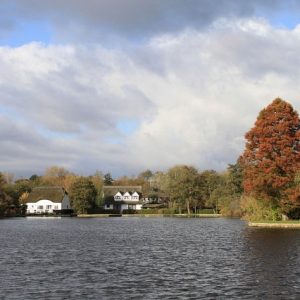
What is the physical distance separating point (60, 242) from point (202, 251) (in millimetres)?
14671

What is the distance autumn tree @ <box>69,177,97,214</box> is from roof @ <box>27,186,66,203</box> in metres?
9.26

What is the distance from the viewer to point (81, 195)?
13588 centimetres

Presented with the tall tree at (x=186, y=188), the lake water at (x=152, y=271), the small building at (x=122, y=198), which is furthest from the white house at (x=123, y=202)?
the lake water at (x=152, y=271)

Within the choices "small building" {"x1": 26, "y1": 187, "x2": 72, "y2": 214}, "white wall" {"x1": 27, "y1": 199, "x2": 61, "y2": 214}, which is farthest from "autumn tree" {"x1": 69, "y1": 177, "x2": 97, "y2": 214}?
"white wall" {"x1": 27, "y1": 199, "x2": 61, "y2": 214}

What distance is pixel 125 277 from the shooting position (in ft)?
84.2

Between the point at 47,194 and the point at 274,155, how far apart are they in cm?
9737

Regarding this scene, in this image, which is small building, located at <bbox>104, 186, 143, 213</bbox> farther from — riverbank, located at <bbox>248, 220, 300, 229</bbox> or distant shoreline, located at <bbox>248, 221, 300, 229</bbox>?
distant shoreline, located at <bbox>248, 221, 300, 229</bbox>

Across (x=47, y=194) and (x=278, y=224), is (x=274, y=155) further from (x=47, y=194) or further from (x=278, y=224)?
(x=47, y=194)

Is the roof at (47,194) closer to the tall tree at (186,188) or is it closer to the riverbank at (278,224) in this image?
the tall tree at (186,188)

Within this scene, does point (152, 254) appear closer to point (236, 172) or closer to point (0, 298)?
point (0, 298)

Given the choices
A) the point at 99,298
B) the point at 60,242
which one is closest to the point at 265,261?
the point at 99,298

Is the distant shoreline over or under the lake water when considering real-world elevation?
over

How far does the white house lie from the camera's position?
576 ft

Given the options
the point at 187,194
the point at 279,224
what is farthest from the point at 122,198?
the point at 279,224
